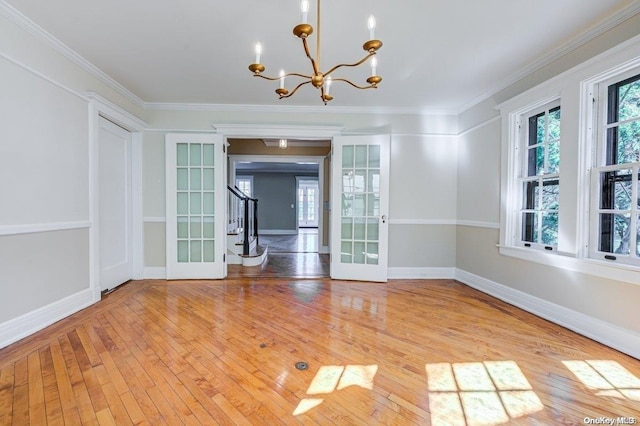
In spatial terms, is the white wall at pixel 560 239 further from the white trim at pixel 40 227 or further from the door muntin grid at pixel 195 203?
the white trim at pixel 40 227

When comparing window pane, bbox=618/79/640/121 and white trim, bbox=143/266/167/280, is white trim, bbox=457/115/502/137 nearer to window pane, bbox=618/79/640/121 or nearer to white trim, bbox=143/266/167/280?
window pane, bbox=618/79/640/121

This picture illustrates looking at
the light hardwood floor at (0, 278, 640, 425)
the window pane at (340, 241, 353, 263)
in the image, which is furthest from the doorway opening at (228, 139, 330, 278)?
the light hardwood floor at (0, 278, 640, 425)

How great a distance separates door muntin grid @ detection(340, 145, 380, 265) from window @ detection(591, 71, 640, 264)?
Answer: 93.5 inches

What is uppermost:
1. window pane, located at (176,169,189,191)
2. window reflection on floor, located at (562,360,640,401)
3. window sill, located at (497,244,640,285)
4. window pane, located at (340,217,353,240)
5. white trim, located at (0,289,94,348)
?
window pane, located at (176,169,189,191)

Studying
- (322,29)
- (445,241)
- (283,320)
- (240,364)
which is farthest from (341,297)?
(322,29)

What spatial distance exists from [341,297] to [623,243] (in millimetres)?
2640

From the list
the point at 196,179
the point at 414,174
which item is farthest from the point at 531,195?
the point at 196,179

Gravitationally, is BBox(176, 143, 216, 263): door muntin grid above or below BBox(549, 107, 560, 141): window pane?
below

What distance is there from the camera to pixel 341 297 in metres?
3.56

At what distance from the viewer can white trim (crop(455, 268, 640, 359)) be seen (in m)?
2.20

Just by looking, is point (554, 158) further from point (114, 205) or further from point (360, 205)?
point (114, 205)

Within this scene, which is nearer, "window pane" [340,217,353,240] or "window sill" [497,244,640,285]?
"window sill" [497,244,640,285]

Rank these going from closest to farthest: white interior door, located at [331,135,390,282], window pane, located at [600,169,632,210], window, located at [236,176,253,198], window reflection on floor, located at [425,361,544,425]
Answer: window reflection on floor, located at [425,361,544,425] → window pane, located at [600,169,632,210] → white interior door, located at [331,135,390,282] → window, located at [236,176,253,198]

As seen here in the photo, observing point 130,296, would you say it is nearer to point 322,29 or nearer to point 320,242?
point 322,29
